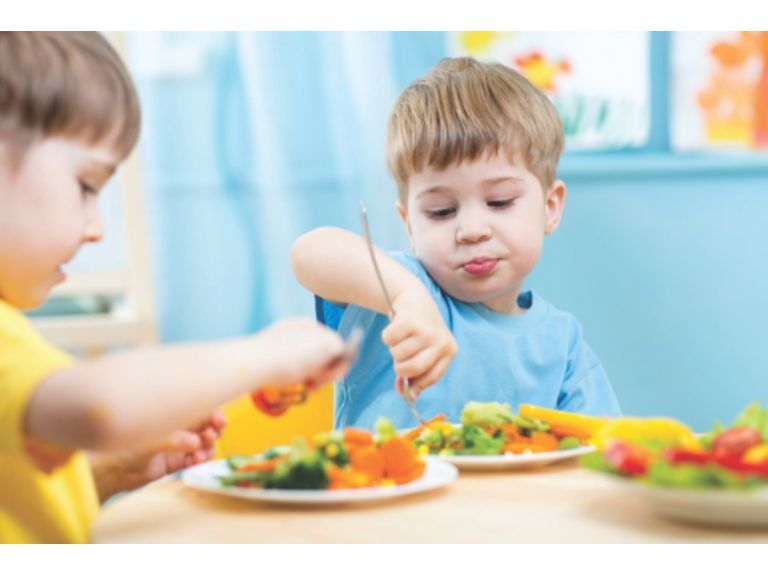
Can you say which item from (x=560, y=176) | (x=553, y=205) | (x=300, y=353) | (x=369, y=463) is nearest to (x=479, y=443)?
(x=369, y=463)

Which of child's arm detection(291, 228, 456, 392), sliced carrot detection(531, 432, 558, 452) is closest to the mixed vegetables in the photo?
sliced carrot detection(531, 432, 558, 452)

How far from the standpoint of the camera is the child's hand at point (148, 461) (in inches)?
35.9

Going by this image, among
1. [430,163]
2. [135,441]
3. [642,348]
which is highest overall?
[430,163]

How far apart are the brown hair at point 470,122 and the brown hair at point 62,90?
53 centimetres

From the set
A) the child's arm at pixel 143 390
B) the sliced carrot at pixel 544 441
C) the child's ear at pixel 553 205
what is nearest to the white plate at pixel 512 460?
the sliced carrot at pixel 544 441

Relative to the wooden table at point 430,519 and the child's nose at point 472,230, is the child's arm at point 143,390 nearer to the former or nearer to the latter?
the wooden table at point 430,519

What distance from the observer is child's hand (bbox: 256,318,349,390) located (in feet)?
2.17

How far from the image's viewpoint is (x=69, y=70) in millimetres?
713

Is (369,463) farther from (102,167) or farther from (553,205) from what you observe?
(553,205)

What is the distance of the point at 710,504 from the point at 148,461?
0.50 metres

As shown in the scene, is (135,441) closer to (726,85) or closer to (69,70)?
(69,70)

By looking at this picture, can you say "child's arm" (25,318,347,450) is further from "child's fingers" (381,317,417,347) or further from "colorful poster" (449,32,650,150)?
"colorful poster" (449,32,650,150)
